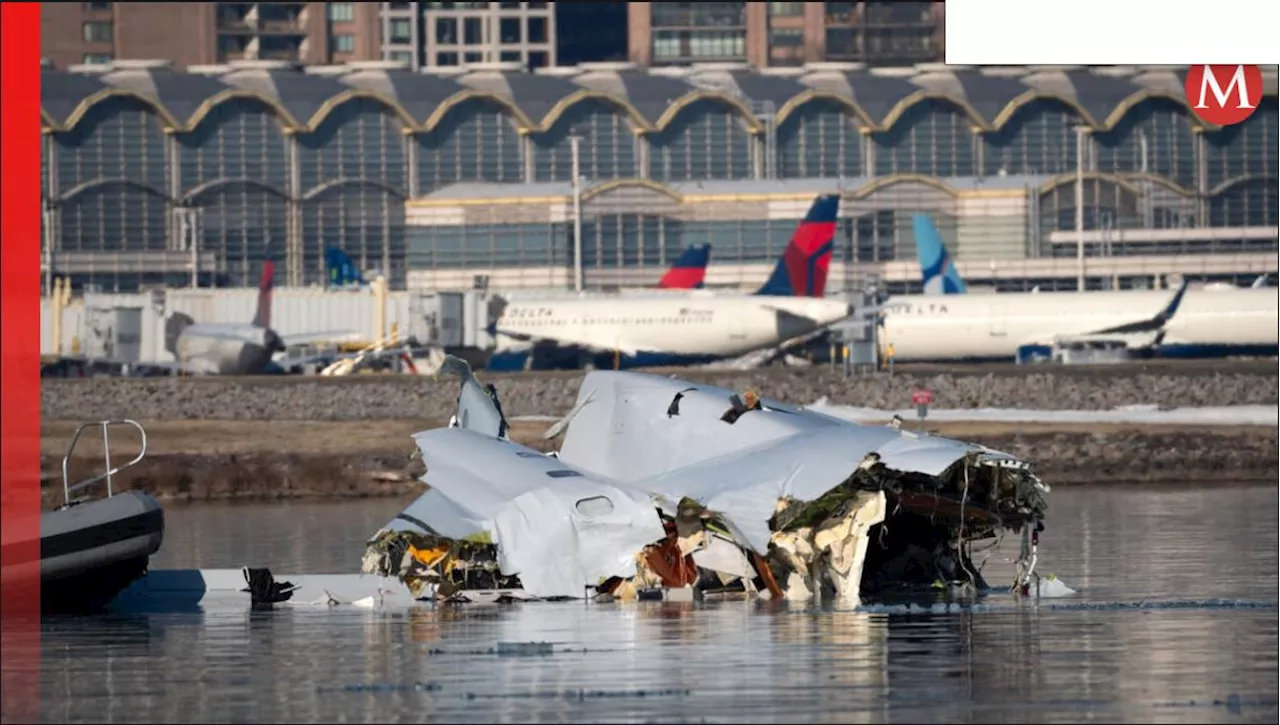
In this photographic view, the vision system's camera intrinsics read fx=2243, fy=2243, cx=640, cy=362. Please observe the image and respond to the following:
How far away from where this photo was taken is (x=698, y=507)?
28.3 m

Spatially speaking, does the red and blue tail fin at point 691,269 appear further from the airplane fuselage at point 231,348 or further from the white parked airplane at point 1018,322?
the airplane fuselage at point 231,348

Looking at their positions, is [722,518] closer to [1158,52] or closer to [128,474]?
[1158,52]

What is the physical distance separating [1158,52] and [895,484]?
40.0 ft

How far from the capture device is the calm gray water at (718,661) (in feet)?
64.8

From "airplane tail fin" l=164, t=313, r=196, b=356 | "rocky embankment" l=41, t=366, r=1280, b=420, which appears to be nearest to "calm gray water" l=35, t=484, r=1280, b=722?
"rocky embankment" l=41, t=366, r=1280, b=420

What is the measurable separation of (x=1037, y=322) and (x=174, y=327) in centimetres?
4485

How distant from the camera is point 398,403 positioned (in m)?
81.1

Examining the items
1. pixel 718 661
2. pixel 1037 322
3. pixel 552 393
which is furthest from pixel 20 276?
pixel 1037 322

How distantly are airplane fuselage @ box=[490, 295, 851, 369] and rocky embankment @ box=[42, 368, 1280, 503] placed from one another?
13468 millimetres

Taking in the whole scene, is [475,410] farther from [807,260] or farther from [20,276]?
[807,260]

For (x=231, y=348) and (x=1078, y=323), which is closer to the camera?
(x=1078, y=323)

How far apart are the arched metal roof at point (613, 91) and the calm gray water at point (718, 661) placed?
131 metres

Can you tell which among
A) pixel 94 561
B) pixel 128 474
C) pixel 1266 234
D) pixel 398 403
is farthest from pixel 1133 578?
pixel 1266 234

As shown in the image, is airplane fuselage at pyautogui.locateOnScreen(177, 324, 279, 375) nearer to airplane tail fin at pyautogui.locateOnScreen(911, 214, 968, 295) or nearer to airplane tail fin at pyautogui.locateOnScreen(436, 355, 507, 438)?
airplane tail fin at pyautogui.locateOnScreen(911, 214, 968, 295)
